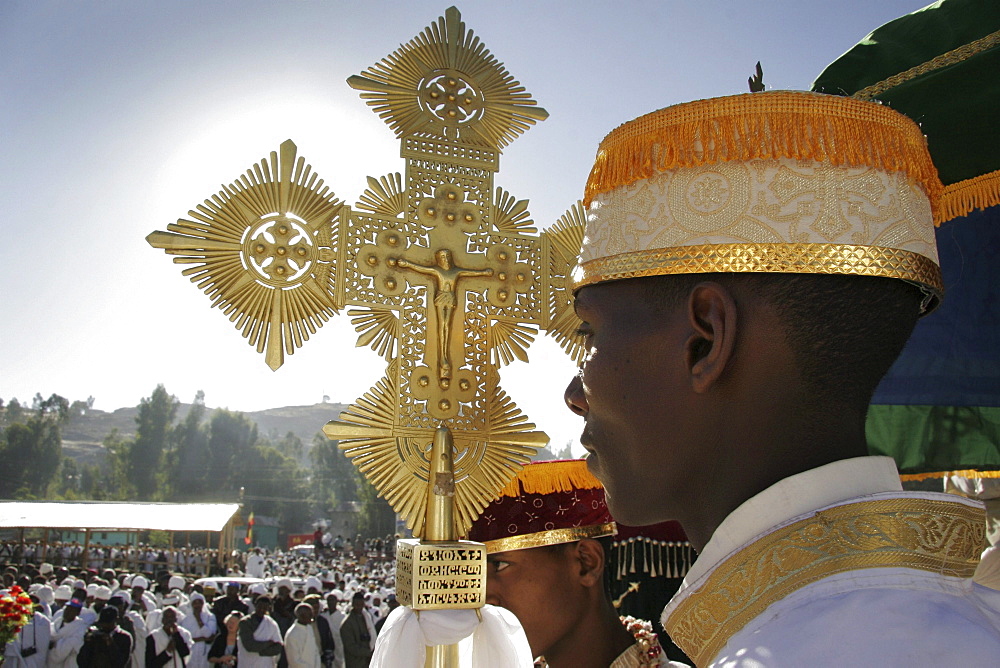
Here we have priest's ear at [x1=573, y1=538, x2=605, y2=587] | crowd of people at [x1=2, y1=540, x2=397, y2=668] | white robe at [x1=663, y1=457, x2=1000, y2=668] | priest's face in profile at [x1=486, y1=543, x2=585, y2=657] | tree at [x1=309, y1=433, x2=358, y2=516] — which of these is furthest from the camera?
tree at [x1=309, y1=433, x2=358, y2=516]

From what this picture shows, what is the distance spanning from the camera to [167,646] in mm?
10930

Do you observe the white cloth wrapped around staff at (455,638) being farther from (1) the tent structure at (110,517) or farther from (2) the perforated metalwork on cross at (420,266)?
(1) the tent structure at (110,517)

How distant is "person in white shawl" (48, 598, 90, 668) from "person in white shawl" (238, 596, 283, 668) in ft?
8.38

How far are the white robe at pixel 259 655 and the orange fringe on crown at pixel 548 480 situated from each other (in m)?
8.75

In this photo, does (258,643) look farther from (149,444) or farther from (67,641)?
(149,444)

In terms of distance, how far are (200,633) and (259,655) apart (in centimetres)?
249

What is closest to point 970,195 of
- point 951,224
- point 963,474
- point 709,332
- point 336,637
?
point 951,224

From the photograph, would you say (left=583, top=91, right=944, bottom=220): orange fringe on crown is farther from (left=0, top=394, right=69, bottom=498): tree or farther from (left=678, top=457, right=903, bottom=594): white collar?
(left=0, top=394, right=69, bottom=498): tree

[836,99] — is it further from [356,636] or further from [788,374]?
[356,636]

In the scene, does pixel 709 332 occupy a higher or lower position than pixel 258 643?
higher

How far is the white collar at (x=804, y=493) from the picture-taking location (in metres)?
1.21

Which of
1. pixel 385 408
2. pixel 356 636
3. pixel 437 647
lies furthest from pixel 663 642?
pixel 356 636

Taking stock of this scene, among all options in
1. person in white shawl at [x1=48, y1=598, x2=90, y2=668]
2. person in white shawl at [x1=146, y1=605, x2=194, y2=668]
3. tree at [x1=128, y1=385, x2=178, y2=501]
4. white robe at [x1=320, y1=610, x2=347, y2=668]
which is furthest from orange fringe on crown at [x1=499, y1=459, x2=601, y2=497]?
tree at [x1=128, y1=385, x2=178, y2=501]

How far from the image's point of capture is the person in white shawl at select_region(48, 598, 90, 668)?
1155 centimetres
